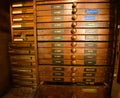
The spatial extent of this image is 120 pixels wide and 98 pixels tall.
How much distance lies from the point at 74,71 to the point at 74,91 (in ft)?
0.79

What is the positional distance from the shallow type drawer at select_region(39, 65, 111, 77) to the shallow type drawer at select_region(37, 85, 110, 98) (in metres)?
0.15

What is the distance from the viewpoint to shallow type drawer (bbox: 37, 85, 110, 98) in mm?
1231

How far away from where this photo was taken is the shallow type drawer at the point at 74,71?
4.15 ft

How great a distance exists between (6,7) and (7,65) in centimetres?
98

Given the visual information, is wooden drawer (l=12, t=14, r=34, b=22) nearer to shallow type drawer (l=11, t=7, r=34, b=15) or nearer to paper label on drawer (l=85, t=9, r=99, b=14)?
shallow type drawer (l=11, t=7, r=34, b=15)

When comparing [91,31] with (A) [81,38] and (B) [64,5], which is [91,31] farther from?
(B) [64,5]

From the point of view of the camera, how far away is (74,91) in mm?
1248

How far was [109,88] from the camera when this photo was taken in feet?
4.05

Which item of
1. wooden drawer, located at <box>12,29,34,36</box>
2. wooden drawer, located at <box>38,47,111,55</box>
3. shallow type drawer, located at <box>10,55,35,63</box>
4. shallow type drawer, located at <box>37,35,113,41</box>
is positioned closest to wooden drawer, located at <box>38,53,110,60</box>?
wooden drawer, located at <box>38,47,111,55</box>

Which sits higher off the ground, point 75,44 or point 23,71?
point 75,44

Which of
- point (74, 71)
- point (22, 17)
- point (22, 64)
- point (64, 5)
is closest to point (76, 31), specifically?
point (64, 5)

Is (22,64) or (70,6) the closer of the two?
(70,6)

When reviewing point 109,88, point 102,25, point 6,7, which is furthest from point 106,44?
point 6,7

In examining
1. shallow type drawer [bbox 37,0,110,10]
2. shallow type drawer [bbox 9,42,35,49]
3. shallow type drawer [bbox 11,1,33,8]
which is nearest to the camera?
shallow type drawer [bbox 37,0,110,10]
